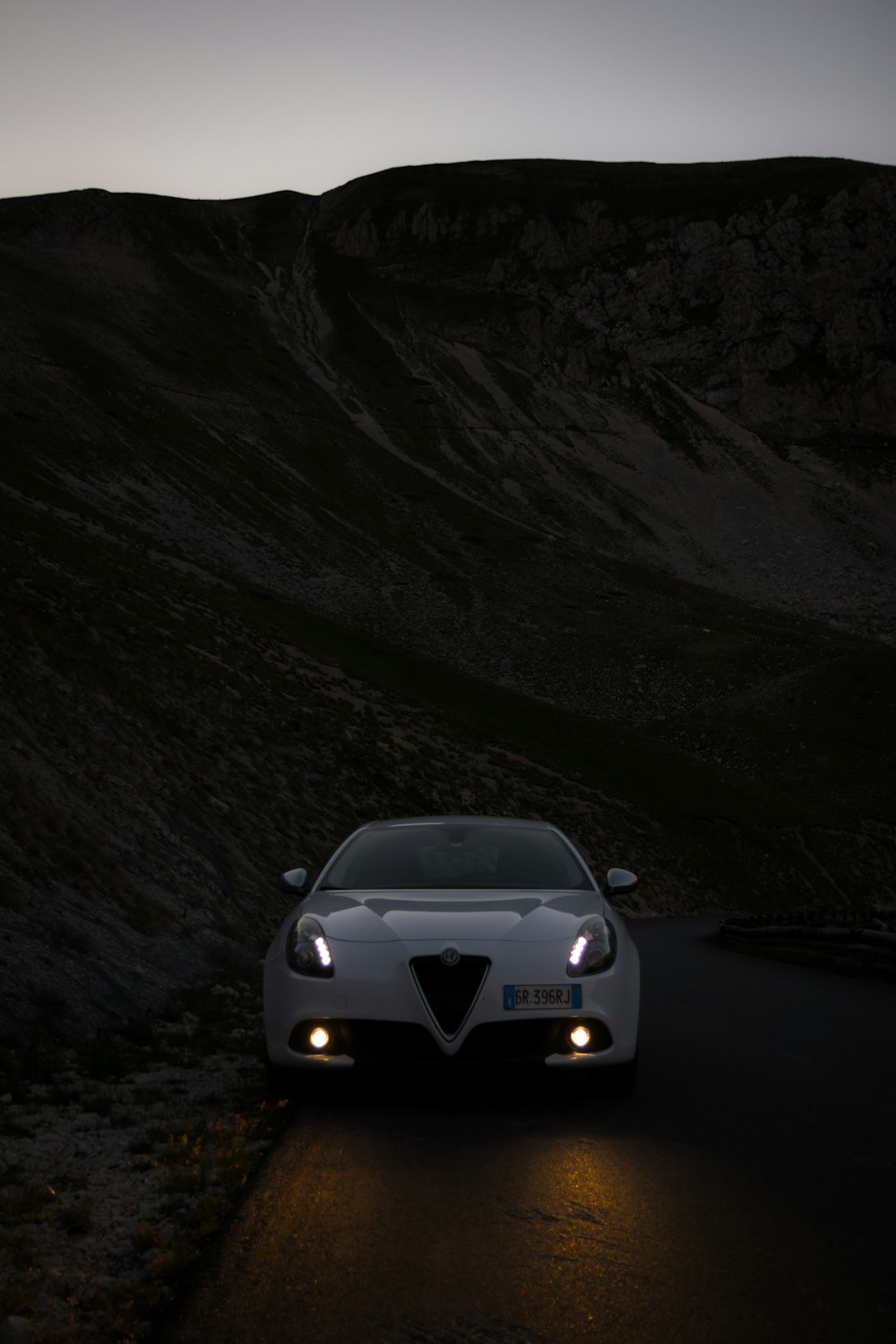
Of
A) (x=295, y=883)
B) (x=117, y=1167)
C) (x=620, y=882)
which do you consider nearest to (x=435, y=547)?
(x=295, y=883)

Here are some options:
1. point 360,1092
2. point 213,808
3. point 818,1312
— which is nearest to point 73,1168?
point 360,1092

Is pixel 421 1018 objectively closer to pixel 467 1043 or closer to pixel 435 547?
pixel 467 1043

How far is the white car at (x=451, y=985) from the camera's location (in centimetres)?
657

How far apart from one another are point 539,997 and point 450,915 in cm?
72

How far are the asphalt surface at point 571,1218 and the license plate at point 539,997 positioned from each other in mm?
481

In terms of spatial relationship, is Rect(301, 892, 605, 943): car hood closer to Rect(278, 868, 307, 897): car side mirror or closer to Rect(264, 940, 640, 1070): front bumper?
Rect(264, 940, 640, 1070): front bumper

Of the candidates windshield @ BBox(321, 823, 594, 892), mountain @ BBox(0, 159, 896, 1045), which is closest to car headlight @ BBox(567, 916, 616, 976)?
windshield @ BBox(321, 823, 594, 892)

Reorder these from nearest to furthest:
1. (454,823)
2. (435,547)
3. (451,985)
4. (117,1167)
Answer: (117,1167) < (451,985) < (454,823) < (435,547)

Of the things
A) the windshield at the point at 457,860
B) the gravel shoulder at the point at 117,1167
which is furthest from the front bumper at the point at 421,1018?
the windshield at the point at 457,860

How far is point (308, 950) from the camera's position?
7.00 metres

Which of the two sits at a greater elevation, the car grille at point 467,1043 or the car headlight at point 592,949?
the car headlight at point 592,949

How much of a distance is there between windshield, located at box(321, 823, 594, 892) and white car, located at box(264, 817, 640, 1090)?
1.58ft

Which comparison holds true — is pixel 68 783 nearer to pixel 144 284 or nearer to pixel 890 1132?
pixel 890 1132

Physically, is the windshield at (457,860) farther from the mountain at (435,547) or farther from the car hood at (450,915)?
the mountain at (435,547)
